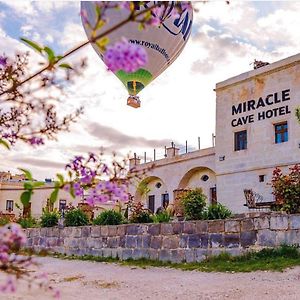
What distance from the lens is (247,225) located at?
426 inches

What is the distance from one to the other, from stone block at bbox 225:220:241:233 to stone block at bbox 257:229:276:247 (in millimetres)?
533

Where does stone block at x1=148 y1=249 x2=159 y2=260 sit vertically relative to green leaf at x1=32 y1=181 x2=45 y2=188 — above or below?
below

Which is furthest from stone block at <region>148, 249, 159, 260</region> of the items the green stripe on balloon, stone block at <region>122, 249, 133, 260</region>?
the green stripe on balloon

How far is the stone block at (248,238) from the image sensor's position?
10641mm

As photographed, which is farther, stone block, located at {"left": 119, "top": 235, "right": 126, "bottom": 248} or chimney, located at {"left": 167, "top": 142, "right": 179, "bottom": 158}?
chimney, located at {"left": 167, "top": 142, "right": 179, "bottom": 158}

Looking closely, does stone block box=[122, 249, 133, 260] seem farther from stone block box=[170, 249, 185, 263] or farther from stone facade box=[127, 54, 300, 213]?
stone facade box=[127, 54, 300, 213]

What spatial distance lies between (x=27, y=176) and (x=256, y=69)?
21.5 m

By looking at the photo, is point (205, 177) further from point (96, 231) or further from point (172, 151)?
point (96, 231)

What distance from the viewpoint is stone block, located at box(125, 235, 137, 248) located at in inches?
522

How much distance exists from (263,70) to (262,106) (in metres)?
1.60

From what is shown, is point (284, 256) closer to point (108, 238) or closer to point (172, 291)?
point (172, 291)

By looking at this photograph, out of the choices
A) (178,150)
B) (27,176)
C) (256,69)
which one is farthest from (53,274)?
(178,150)

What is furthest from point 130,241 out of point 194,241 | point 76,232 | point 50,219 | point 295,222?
point 50,219

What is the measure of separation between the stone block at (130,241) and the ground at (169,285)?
2.10 meters
